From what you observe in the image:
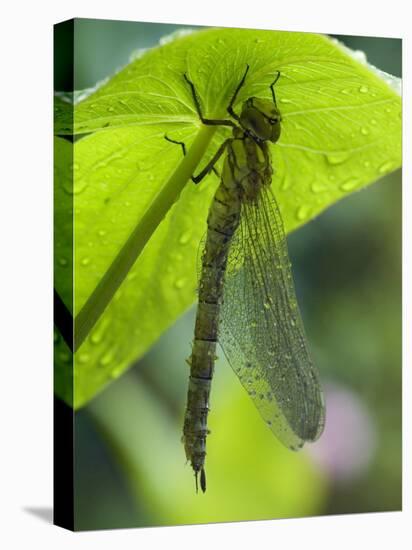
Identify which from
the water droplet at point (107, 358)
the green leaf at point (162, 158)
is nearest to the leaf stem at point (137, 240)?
the green leaf at point (162, 158)

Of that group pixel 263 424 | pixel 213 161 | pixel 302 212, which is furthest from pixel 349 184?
Result: pixel 263 424

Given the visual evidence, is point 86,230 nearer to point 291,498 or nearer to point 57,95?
point 57,95

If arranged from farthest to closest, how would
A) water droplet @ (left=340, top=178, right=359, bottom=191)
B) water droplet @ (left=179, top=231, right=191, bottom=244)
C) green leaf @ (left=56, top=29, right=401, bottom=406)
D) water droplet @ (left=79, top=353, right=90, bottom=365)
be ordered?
water droplet @ (left=340, top=178, right=359, bottom=191), water droplet @ (left=179, top=231, right=191, bottom=244), water droplet @ (left=79, top=353, right=90, bottom=365), green leaf @ (left=56, top=29, right=401, bottom=406)

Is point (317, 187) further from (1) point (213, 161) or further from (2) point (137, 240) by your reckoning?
(2) point (137, 240)

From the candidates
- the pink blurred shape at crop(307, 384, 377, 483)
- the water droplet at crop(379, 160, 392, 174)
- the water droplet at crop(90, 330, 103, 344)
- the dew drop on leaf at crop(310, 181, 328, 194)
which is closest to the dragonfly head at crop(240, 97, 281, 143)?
the dew drop on leaf at crop(310, 181, 328, 194)

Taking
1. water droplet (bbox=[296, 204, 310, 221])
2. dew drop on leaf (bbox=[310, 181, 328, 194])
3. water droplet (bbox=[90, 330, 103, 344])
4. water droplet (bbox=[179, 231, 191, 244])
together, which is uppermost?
dew drop on leaf (bbox=[310, 181, 328, 194])

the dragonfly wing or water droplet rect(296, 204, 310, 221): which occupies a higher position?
water droplet rect(296, 204, 310, 221)

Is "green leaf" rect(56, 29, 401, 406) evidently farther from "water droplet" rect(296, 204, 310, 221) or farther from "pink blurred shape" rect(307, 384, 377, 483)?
"pink blurred shape" rect(307, 384, 377, 483)

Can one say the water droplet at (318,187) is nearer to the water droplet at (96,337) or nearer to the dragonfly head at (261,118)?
the dragonfly head at (261,118)
